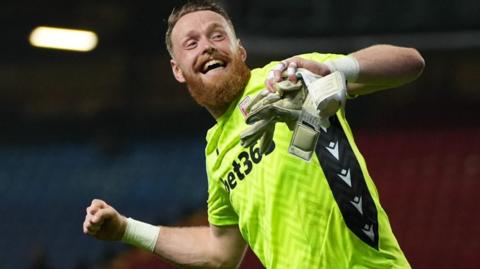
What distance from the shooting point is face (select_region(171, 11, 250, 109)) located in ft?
Answer: 9.62

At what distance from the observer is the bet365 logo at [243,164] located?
282 cm

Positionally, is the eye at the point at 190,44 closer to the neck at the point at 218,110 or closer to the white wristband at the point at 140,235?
the neck at the point at 218,110

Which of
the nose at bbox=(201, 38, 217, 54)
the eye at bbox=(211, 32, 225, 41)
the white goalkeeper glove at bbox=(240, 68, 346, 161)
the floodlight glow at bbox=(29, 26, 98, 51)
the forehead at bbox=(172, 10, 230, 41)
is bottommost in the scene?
the white goalkeeper glove at bbox=(240, 68, 346, 161)

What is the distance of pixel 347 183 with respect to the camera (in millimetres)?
2719

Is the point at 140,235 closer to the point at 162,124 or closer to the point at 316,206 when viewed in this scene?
the point at 316,206

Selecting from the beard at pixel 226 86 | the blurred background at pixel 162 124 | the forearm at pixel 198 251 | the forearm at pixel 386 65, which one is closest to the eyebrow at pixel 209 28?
the beard at pixel 226 86

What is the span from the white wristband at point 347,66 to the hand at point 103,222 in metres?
0.87

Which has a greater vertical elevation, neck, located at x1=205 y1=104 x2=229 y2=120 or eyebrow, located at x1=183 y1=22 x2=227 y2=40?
eyebrow, located at x1=183 y1=22 x2=227 y2=40

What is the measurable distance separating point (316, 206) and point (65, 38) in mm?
4066

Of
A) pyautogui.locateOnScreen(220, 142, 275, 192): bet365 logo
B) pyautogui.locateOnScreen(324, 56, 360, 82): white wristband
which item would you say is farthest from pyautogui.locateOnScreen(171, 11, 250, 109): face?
pyautogui.locateOnScreen(324, 56, 360, 82): white wristband

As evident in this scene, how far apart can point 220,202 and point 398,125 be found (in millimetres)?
3416

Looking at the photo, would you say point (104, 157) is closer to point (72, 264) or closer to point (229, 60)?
point (72, 264)

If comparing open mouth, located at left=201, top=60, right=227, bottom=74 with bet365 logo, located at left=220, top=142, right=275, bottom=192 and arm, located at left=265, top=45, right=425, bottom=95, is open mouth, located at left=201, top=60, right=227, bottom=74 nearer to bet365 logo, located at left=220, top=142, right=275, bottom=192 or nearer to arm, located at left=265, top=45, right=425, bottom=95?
bet365 logo, located at left=220, top=142, right=275, bottom=192

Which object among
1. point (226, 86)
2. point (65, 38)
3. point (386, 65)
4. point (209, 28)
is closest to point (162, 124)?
point (65, 38)
